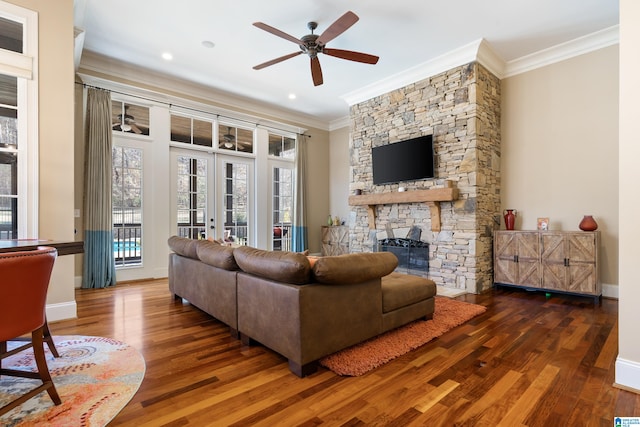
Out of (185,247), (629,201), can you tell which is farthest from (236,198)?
(629,201)

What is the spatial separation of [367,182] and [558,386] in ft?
14.3

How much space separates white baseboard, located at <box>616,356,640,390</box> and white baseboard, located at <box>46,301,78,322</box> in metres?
4.56

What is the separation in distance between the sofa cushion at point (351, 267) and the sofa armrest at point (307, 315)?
2.9 inches

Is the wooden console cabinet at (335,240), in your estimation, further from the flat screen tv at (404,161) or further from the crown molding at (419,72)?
the crown molding at (419,72)

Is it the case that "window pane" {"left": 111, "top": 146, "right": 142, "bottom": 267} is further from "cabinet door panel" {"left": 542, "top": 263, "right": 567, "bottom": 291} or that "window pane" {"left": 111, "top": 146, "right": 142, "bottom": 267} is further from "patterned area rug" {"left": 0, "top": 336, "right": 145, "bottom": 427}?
"cabinet door panel" {"left": 542, "top": 263, "right": 567, "bottom": 291}

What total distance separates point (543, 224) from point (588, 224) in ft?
1.71

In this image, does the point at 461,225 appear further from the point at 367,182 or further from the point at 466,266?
the point at 367,182

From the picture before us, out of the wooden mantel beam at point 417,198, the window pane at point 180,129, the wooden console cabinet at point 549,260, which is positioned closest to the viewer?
the wooden console cabinet at point 549,260

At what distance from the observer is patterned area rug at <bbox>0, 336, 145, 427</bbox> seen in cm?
162

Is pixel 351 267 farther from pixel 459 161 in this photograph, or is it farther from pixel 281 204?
pixel 281 204

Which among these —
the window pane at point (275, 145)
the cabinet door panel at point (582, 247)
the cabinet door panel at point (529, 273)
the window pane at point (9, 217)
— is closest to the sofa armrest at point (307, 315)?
the window pane at point (9, 217)

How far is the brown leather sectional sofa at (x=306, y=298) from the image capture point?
6.77 ft

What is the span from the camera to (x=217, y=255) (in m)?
2.84

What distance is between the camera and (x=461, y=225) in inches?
178
